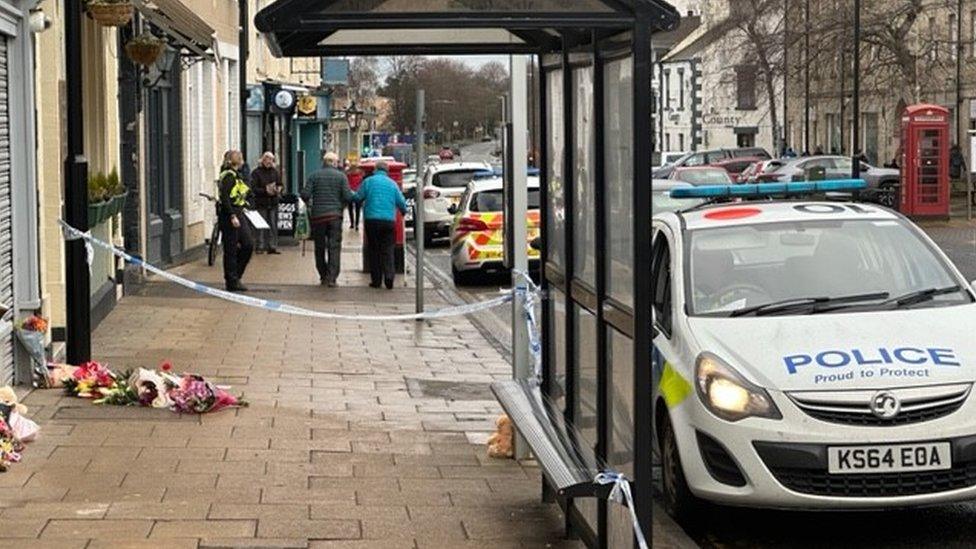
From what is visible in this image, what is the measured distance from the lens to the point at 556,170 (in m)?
8.48

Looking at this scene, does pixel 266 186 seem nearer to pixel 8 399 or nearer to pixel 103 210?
pixel 103 210

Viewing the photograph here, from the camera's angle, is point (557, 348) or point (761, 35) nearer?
point (557, 348)

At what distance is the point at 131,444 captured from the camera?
9961 millimetres

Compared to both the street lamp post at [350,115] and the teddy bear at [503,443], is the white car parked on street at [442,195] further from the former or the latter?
the teddy bear at [503,443]

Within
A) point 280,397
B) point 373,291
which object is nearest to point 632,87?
point 280,397

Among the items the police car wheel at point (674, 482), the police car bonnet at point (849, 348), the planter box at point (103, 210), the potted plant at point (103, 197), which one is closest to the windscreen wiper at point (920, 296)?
the police car bonnet at point (849, 348)

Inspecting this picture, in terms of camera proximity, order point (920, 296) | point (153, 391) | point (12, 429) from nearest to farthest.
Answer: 1. point (920, 296)
2. point (12, 429)
3. point (153, 391)

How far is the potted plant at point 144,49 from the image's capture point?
18.5m

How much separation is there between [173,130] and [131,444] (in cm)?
1749

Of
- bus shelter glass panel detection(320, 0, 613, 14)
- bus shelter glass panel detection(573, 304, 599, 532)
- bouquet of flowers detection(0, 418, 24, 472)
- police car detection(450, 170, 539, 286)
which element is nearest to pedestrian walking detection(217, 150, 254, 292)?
police car detection(450, 170, 539, 286)

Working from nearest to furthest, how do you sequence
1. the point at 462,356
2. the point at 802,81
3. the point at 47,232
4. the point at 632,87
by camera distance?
1. the point at 632,87
2. the point at 47,232
3. the point at 462,356
4. the point at 802,81

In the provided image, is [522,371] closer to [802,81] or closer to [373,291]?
[373,291]

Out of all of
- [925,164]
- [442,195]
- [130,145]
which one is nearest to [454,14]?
[130,145]

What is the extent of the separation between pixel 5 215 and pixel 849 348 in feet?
20.3
